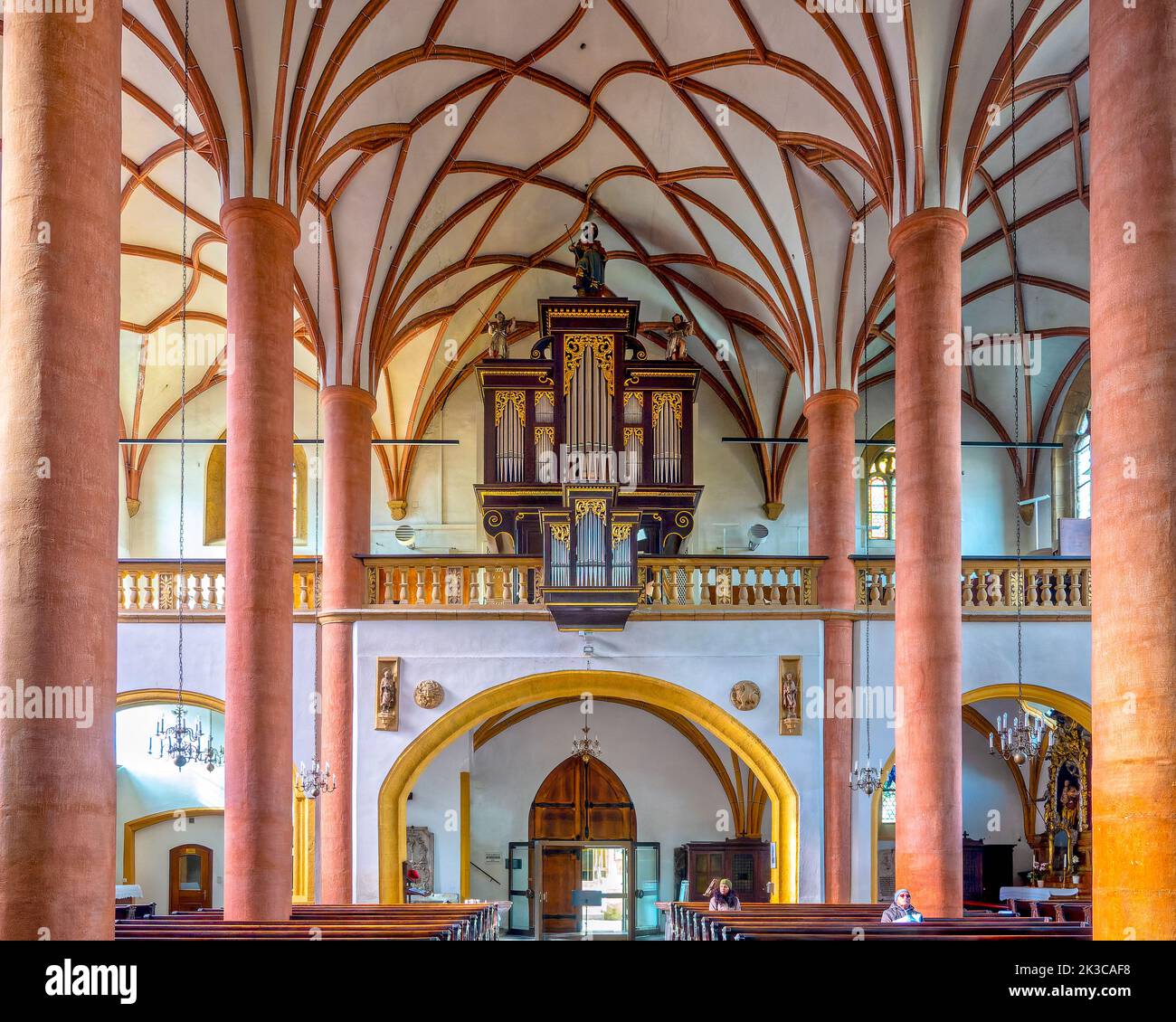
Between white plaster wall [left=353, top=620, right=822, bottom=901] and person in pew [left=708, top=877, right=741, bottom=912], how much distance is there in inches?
96.2

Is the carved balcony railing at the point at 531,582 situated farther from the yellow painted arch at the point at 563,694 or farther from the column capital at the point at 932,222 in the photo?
the column capital at the point at 932,222

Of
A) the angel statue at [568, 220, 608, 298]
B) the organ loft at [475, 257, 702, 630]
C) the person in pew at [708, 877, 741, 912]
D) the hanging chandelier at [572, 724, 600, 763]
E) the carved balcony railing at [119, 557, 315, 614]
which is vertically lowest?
the person in pew at [708, 877, 741, 912]

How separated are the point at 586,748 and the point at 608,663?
276 inches

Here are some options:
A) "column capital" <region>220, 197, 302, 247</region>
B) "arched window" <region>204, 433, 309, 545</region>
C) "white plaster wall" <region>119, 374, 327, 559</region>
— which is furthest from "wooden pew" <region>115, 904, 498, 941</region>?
"white plaster wall" <region>119, 374, 327, 559</region>

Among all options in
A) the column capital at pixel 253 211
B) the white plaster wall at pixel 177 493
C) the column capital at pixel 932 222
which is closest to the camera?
the column capital at pixel 253 211

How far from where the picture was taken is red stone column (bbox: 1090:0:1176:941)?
22.8ft

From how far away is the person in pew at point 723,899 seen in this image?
650 inches

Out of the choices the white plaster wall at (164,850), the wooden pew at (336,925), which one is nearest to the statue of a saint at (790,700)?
the wooden pew at (336,925)

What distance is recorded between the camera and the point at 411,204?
64.6 feet

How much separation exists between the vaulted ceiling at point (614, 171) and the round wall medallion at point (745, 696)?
16.8 feet

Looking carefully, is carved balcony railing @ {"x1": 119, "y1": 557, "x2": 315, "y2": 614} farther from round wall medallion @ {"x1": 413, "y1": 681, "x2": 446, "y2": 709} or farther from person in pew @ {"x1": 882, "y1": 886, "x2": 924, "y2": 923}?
person in pew @ {"x1": 882, "y1": 886, "x2": 924, "y2": 923}

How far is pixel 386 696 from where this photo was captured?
19.3m
